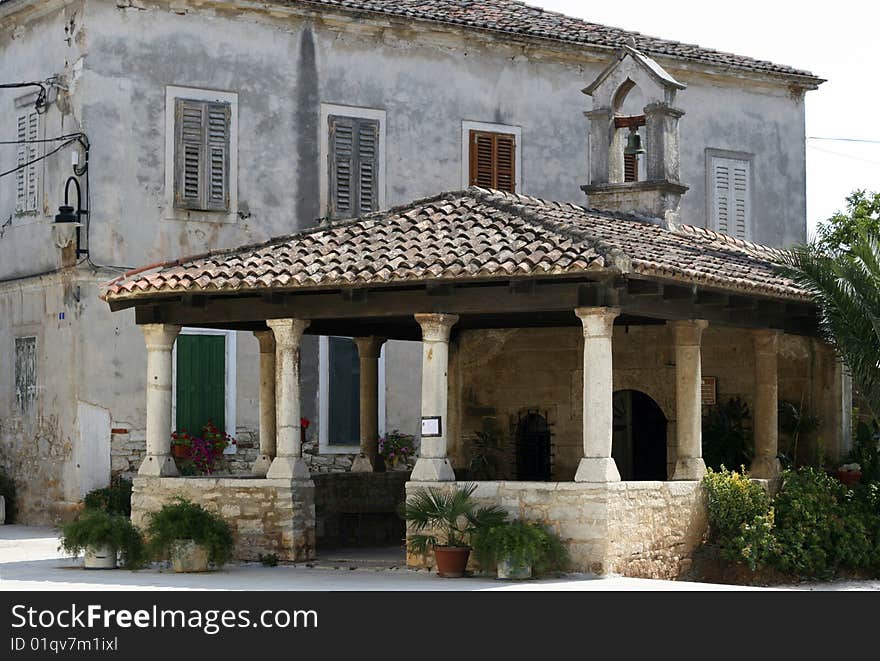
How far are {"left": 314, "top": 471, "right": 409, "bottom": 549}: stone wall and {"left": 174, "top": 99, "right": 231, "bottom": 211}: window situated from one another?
5162 millimetres

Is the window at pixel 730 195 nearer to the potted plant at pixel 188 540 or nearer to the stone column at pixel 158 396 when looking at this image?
the stone column at pixel 158 396

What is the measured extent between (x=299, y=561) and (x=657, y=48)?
13120mm

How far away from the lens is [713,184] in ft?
93.2

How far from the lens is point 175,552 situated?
16.5 meters

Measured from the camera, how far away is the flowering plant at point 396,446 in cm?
2447

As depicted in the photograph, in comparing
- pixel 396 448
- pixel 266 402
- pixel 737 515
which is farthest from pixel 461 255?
pixel 396 448

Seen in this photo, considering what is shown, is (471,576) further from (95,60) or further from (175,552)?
(95,60)

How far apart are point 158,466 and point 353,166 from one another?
8120 mm

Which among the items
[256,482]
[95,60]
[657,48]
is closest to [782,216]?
[657,48]

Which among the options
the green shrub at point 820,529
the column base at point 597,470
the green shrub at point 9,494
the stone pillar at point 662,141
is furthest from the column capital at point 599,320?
the green shrub at point 9,494

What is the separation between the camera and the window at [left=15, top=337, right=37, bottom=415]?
2342 cm

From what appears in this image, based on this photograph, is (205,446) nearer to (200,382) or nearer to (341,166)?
(200,382)

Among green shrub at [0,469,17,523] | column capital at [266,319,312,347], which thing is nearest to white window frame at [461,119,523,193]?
green shrub at [0,469,17,523]

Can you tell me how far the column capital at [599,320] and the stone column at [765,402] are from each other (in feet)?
12.7
